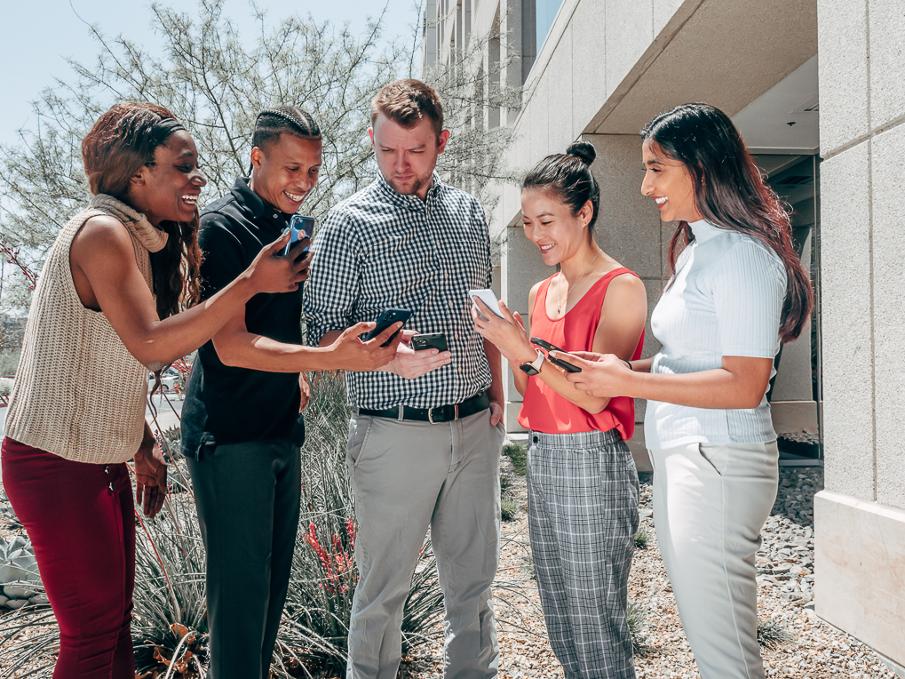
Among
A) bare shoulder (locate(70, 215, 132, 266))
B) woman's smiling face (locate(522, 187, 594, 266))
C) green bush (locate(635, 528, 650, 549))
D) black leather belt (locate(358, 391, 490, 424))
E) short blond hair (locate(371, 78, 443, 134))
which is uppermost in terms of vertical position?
short blond hair (locate(371, 78, 443, 134))

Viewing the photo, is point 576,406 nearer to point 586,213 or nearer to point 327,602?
point 586,213

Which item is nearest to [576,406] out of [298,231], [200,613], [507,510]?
[298,231]

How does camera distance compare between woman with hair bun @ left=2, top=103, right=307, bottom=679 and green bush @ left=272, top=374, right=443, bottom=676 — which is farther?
green bush @ left=272, top=374, right=443, bottom=676

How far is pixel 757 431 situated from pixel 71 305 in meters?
1.81

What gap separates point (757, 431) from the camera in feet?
6.12

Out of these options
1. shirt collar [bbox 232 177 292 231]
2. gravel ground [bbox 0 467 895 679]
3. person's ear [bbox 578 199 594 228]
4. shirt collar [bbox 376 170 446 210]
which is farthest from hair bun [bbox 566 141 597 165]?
gravel ground [bbox 0 467 895 679]

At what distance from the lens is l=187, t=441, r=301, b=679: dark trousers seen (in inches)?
84.8

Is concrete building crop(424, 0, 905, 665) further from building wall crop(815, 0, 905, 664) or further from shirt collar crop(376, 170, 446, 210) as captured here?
shirt collar crop(376, 170, 446, 210)

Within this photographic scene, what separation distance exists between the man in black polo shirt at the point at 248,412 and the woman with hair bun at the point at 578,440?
0.55 m

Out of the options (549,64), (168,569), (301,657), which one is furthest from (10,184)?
(301,657)

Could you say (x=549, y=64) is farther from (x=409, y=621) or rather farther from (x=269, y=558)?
(x=269, y=558)

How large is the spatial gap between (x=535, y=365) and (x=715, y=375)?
0.53 metres

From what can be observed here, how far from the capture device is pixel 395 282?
2.53m

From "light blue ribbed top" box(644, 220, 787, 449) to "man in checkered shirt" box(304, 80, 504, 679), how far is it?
2.52 ft
